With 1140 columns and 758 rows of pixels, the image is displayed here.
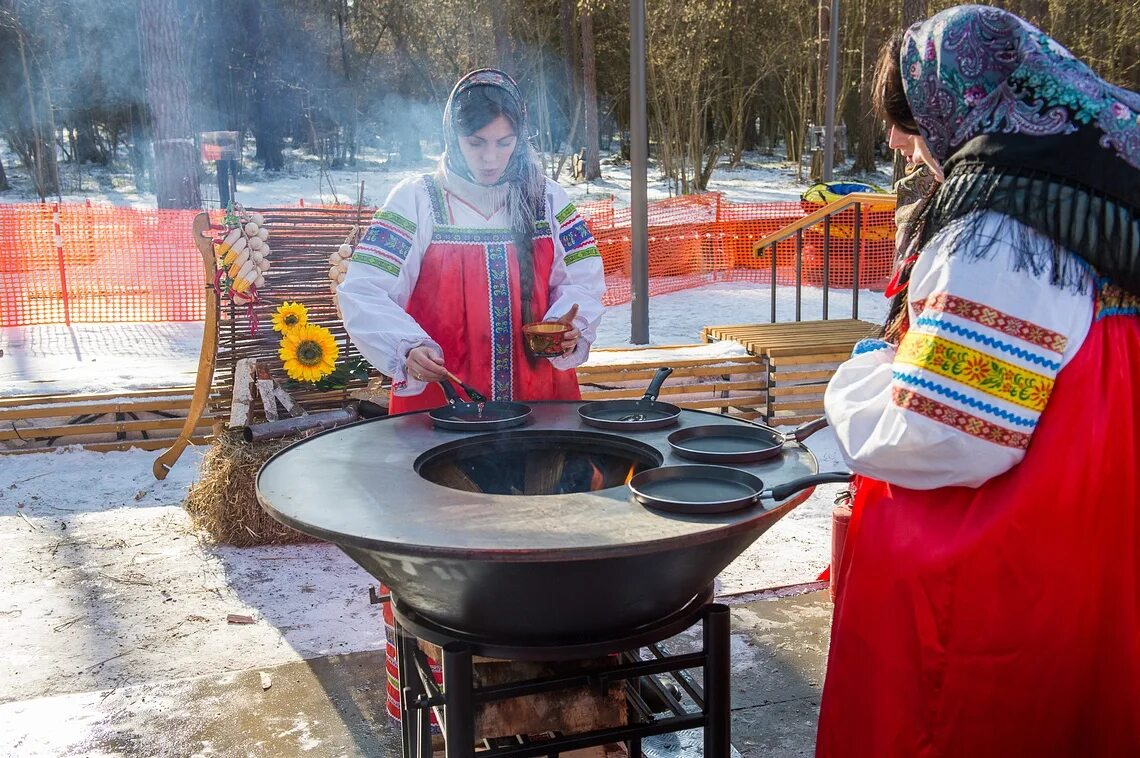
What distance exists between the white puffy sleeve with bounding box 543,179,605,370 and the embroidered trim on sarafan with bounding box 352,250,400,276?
51 centimetres

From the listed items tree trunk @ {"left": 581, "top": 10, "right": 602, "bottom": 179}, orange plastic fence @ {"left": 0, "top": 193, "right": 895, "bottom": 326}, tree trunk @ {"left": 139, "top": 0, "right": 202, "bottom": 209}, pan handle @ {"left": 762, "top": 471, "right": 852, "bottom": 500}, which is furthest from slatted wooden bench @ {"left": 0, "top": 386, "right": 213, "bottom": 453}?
tree trunk @ {"left": 581, "top": 10, "right": 602, "bottom": 179}

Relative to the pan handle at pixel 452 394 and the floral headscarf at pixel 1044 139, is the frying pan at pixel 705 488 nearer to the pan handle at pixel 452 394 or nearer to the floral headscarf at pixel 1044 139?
the floral headscarf at pixel 1044 139

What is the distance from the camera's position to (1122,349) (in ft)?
5.39

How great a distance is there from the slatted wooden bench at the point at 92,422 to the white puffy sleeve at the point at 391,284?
3.58m

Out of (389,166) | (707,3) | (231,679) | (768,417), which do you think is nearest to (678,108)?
(707,3)

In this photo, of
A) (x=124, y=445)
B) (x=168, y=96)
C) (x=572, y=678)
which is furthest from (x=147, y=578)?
(x=168, y=96)

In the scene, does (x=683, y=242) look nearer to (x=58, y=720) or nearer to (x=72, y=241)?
(x=72, y=241)

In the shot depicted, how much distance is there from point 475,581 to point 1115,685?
3.69 ft

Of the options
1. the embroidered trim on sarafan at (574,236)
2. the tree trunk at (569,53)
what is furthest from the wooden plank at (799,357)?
the tree trunk at (569,53)

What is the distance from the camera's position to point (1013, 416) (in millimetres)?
1595

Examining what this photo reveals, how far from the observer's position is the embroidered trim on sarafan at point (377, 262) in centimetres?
283

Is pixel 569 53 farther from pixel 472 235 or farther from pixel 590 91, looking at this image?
pixel 472 235

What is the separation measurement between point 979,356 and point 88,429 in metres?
5.84

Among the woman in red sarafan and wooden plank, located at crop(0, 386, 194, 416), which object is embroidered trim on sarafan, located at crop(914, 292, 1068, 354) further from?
wooden plank, located at crop(0, 386, 194, 416)
